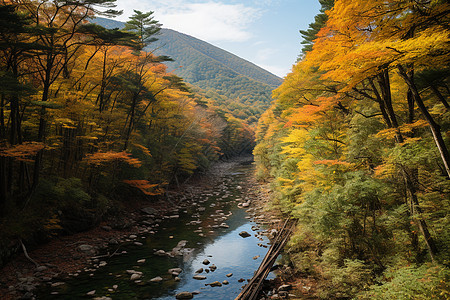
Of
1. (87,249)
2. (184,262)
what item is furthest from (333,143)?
(87,249)

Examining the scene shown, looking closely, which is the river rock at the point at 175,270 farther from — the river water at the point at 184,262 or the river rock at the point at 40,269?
the river rock at the point at 40,269

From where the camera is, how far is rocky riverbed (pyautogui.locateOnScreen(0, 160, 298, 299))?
8.41 metres

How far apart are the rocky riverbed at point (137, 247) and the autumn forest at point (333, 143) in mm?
907

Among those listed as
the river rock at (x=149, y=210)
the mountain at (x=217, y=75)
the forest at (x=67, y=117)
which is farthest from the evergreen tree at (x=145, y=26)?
the mountain at (x=217, y=75)

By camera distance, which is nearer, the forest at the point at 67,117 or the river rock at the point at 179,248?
the forest at the point at 67,117

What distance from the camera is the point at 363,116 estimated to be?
342 inches

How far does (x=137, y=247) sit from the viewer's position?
1213 cm

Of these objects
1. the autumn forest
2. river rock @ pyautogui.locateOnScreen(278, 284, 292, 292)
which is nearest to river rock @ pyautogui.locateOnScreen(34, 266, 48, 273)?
the autumn forest

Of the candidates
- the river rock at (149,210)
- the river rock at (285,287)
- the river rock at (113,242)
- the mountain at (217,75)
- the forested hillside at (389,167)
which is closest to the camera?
the forested hillside at (389,167)

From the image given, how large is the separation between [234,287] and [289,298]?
1985mm

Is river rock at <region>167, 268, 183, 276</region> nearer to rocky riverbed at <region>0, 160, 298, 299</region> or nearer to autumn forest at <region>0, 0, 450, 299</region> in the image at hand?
rocky riverbed at <region>0, 160, 298, 299</region>

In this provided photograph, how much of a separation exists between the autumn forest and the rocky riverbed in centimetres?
91

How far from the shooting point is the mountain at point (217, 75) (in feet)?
359

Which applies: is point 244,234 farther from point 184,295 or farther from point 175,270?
point 184,295
